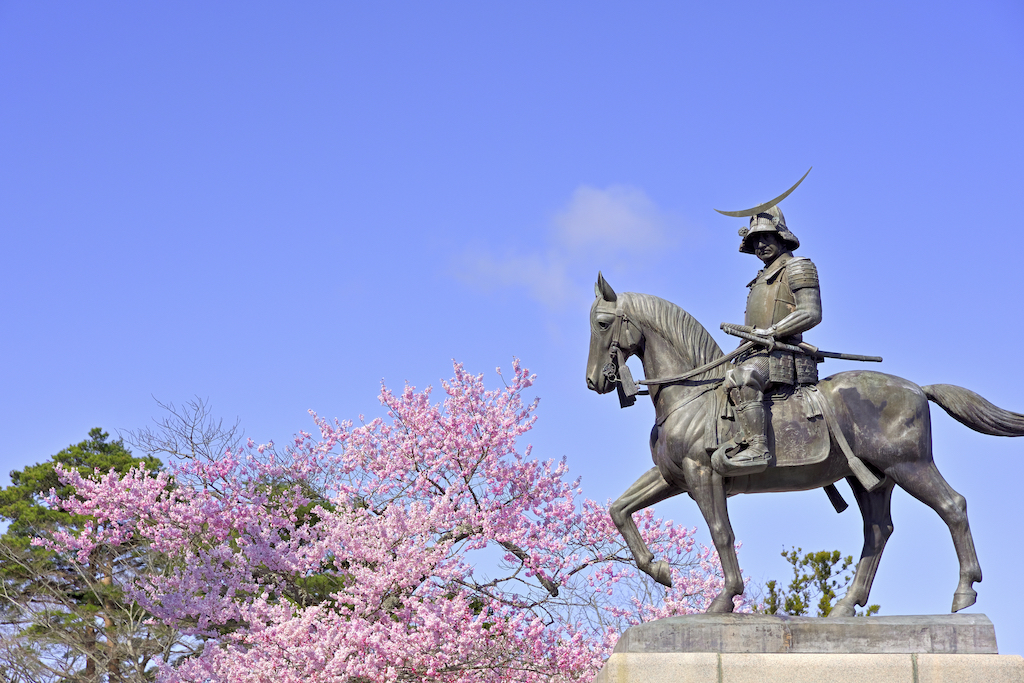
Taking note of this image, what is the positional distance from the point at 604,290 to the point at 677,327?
59 centimetres

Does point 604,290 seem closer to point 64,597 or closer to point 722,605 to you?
point 722,605

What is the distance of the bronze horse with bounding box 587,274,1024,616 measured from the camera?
6.61 meters

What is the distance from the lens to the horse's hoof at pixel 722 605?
253 inches

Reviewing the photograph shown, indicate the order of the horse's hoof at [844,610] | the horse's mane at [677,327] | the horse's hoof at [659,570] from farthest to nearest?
the horse's mane at [677,327], the horse's hoof at [659,570], the horse's hoof at [844,610]

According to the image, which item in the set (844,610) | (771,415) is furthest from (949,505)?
(771,415)

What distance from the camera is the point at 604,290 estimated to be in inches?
286

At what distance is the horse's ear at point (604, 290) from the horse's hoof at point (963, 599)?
9.83 feet

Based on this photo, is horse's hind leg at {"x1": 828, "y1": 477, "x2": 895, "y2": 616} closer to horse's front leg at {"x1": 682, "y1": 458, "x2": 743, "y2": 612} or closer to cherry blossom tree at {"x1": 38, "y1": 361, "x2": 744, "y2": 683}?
horse's front leg at {"x1": 682, "y1": 458, "x2": 743, "y2": 612}

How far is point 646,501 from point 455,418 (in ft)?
28.8

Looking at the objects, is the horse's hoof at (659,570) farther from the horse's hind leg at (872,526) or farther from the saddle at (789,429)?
the horse's hind leg at (872,526)

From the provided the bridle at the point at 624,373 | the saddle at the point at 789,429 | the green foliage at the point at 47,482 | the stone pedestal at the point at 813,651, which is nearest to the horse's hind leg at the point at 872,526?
the saddle at the point at 789,429

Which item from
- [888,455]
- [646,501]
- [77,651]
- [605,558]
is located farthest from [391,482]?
[888,455]

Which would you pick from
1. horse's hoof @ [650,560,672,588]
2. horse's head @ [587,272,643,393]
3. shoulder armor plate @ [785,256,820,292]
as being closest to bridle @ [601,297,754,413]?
horse's head @ [587,272,643,393]

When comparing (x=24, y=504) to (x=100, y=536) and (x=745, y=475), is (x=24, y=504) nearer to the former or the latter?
(x=100, y=536)
